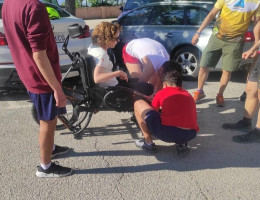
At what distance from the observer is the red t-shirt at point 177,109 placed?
3090 millimetres

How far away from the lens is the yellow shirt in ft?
13.8

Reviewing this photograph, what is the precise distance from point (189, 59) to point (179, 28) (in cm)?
62

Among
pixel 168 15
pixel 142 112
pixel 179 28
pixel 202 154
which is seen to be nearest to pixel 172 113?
pixel 142 112

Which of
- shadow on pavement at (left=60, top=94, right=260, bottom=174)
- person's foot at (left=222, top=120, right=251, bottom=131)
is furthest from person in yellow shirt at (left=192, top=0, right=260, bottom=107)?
shadow on pavement at (left=60, top=94, right=260, bottom=174)

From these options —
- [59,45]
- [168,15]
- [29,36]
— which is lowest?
[59,45]

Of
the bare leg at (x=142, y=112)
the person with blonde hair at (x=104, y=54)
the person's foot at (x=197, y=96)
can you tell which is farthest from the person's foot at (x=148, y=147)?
the person's foot at (x=197, y=96)

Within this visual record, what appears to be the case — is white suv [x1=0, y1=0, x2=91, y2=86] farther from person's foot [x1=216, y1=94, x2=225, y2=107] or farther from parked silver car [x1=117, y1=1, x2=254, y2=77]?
person's foot [x1=216, y1=94, x2=225, y2=107]

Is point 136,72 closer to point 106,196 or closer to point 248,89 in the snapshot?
point 248,89

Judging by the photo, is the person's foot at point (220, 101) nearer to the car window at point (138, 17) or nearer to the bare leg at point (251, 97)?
the bare leg at point (251, 97)

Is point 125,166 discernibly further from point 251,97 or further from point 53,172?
point 251,97

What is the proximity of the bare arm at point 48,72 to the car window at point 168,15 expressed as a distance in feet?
13.6

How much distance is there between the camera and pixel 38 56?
7.48 ft

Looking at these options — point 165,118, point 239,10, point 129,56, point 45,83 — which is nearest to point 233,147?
point 165,118

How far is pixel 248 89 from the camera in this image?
3805mm
